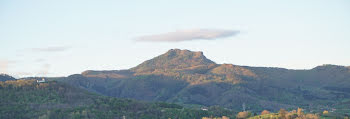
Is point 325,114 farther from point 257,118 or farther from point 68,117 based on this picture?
point 68,117

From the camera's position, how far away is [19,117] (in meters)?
198

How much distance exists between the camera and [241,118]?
625ft

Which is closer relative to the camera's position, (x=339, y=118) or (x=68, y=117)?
(x=339, y=118)

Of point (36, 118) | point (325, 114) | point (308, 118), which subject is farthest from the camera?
point (36, 118)

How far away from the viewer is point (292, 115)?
16138 centimetres

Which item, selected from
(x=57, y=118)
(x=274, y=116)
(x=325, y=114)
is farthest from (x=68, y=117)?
(x=325, y=114)

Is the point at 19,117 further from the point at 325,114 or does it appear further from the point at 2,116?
the point at 325,114

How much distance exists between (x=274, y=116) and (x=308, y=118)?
11221mm

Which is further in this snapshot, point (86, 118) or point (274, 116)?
point (86, 118)

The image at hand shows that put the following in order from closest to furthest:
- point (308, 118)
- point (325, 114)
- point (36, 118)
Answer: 1. point (308, 118)
2. point (325, 114)
3. point (36, 118)

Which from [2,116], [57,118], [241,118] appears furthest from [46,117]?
[241,118]

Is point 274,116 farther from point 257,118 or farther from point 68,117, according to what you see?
point 68,117

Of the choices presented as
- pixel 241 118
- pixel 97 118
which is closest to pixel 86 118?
pixel 97 118

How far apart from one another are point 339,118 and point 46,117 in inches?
4211
